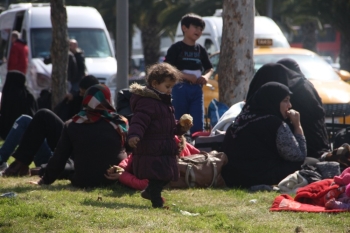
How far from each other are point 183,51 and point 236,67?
207 cm

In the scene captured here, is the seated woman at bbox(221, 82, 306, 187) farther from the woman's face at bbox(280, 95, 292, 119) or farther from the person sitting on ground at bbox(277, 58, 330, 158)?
the person sitting on ground at bbox(277, 58, 330, 158)

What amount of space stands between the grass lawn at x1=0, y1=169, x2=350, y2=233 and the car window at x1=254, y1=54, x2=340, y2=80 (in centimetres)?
656

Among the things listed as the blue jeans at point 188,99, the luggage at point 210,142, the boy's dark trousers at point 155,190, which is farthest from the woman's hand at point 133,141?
the blue jeans at point 188,99

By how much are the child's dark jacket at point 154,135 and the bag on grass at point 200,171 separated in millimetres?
1165

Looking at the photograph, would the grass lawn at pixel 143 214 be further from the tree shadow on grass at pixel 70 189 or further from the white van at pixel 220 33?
the white van at pixel 220 33

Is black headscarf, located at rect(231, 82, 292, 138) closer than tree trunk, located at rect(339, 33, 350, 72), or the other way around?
black headscarf, located at rect(231, 82, 292, 138)

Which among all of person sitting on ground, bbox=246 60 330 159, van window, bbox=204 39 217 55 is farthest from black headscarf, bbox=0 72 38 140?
van window, bbox=204 39 217 55

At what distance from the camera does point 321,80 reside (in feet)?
43.4

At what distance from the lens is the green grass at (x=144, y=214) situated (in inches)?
221

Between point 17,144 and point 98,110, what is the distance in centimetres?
182

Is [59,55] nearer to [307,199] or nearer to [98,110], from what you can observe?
[98,110]

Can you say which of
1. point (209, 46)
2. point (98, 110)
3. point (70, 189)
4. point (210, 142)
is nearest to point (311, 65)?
point (209, 46)

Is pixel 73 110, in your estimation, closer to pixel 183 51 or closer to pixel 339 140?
pixel 183 51

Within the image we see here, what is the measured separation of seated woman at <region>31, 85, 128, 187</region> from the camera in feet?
24.6
